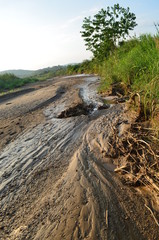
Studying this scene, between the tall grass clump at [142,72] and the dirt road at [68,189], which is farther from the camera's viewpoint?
the tall grass clump at [142,72]

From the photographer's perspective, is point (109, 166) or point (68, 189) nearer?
point (68, 189)

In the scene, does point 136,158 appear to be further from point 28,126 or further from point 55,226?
point 28,126

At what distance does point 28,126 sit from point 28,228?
2998 millimetres

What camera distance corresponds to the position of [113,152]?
269 cm

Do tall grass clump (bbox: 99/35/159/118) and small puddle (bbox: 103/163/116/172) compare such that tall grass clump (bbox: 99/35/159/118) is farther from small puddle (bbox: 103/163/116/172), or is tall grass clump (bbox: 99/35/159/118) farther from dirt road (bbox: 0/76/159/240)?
small puddle (bbox: 103/163/116/172)

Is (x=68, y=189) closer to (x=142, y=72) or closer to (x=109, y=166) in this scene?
(x=109, y=166)

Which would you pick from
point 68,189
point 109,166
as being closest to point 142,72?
point 109,166

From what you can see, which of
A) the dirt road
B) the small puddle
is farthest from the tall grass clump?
the small puddle

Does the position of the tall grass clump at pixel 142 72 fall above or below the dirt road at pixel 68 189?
above

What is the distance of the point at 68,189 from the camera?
2.15 m

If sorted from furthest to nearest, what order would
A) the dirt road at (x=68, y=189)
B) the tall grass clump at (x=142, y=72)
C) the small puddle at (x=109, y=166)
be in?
1. the tall grass clump at (x=142, y=72)
2. the small puddle at (x=109, y=166)
3. the dirt road at (x=68, y=189)

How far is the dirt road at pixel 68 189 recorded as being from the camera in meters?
1.65

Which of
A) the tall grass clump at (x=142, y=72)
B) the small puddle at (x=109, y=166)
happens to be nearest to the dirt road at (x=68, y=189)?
the small puddle at (x=109, y=166)

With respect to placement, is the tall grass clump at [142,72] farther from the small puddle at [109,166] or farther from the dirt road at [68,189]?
the small puddle at [109,166]
